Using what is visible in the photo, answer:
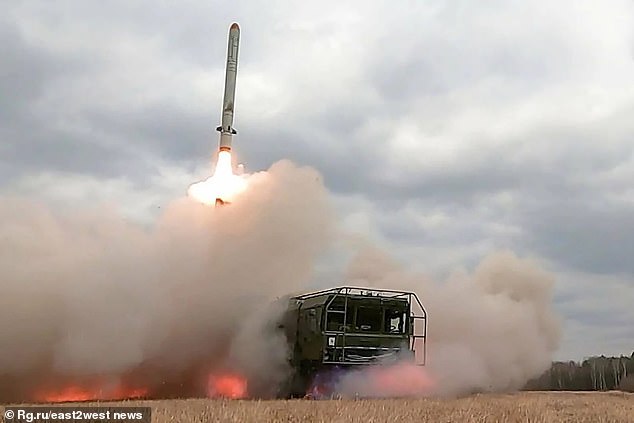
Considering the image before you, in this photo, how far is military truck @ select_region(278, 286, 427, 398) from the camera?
79.5 ft

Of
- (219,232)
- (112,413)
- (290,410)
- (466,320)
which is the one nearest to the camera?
(112,413)

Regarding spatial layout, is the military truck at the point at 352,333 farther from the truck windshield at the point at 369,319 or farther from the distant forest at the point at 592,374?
the distant forest at the point at 592,374

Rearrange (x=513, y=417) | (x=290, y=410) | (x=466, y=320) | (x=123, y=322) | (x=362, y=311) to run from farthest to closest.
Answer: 1. (x=466, y=320)
2. (x=123, y=322)
3. (x=362, y=311)
4. (x=290, y=410)
5. (x=513, y=417)

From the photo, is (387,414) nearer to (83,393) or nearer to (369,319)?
(369,319)

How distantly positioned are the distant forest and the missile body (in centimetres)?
4218

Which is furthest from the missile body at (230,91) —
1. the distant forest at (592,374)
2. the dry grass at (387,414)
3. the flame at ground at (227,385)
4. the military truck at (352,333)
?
the distant forest at (592,374)

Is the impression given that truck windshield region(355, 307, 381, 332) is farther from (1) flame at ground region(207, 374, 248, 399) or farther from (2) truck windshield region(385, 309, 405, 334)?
(1) flame at ground region(207, 374, 248, 399)

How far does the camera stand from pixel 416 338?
25547 millimetres

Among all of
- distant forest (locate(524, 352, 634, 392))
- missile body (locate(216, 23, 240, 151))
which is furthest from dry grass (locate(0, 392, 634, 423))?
distant forest (locate(524, 352, 634, 392))

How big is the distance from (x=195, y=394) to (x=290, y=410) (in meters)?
11.7

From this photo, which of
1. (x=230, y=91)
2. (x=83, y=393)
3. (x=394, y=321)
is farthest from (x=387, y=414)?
(x=230, y=91)

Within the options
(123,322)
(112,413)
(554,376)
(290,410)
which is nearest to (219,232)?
(123,322)

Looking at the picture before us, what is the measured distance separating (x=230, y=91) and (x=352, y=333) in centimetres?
1005

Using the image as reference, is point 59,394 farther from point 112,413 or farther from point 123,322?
point 112,413
